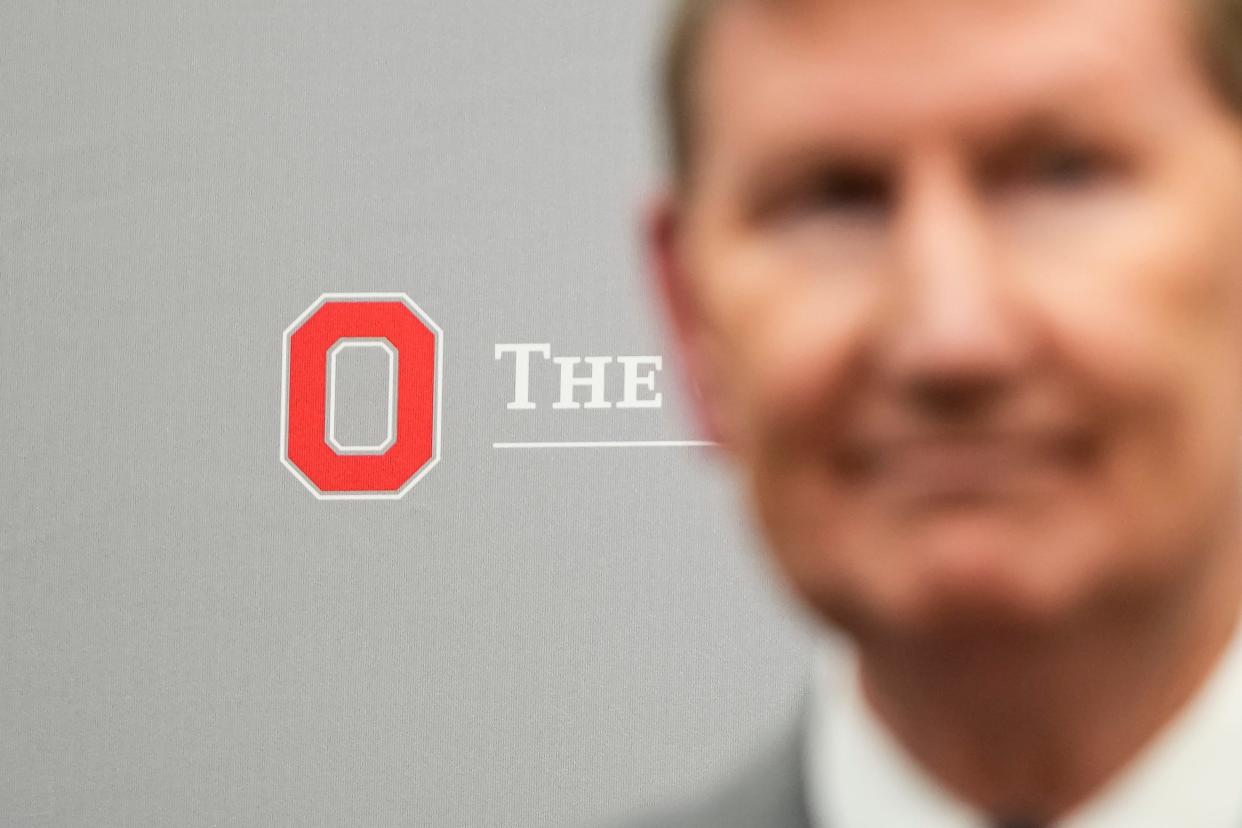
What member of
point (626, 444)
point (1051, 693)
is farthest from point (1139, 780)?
point (626, 444)

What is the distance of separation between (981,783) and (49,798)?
3.79 ft

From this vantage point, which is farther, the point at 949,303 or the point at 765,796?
the point at 765,796

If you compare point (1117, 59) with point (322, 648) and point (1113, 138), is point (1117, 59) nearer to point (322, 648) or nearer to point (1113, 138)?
point (1113, 138)

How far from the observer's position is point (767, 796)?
39 centimetres

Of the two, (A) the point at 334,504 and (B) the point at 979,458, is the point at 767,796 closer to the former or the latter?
(B) the point at 979,458

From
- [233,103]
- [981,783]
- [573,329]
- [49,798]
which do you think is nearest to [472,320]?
[573,329]

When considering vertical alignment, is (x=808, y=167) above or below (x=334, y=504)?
above

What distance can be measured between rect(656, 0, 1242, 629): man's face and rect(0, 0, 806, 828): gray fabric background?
0.94 meters

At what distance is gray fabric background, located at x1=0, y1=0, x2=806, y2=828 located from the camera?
1256mm

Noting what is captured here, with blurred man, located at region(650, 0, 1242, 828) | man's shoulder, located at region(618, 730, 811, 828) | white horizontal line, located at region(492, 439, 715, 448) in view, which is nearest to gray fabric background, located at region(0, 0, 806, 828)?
white horizontal line, located at region(492, 439, 715, 448)

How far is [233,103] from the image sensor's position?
136 centimetres

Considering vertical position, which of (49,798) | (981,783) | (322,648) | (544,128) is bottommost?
(49,798)

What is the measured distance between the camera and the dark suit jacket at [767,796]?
380 mm

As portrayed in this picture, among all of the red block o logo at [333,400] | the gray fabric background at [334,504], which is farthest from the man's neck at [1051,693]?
the red block o logo at [333,400]
